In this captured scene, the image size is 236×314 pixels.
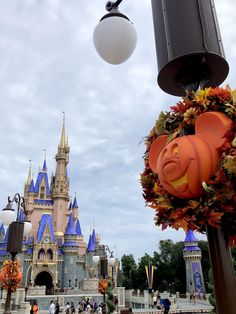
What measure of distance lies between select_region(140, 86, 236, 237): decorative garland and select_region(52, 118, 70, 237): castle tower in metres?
45.7

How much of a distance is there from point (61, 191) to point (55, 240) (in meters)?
8.23

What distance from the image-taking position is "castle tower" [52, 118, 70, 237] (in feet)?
153

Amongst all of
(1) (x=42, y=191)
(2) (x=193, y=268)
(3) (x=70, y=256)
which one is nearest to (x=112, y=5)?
(2) (x=193, y=268)

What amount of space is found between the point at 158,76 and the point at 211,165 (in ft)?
3.11

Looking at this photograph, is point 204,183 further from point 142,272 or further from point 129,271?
point 129,271

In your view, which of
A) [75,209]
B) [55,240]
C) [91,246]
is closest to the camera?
[55,240]

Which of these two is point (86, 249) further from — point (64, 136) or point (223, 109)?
point (223, 109)

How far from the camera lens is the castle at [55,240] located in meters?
40.6

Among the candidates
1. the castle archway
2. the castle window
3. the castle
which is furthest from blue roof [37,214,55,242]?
the castle archway

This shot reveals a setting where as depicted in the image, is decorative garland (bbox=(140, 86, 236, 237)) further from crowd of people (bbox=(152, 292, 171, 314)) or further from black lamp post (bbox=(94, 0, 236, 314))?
crowd of people (bbox=(152, 292, 171, 314))

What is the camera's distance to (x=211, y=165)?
6.00 ft

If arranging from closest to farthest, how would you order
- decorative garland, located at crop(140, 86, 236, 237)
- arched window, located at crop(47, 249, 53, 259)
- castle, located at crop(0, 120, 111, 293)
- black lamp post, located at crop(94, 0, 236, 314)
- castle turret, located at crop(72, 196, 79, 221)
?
1. decorative garland, located at crop(140, 86, 236, 237)
2. black lamp post, located at crop(94, 0, 236, 314)
3. castle, located at crop(0, 120, 111, 293)
4. arched window, located at crop(47, 249, 53, 259)
5. castle turret, located at crop(72, 196, 79, 221)

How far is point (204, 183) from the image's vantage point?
176 centimetres

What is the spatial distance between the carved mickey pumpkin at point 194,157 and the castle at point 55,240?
122 feet
